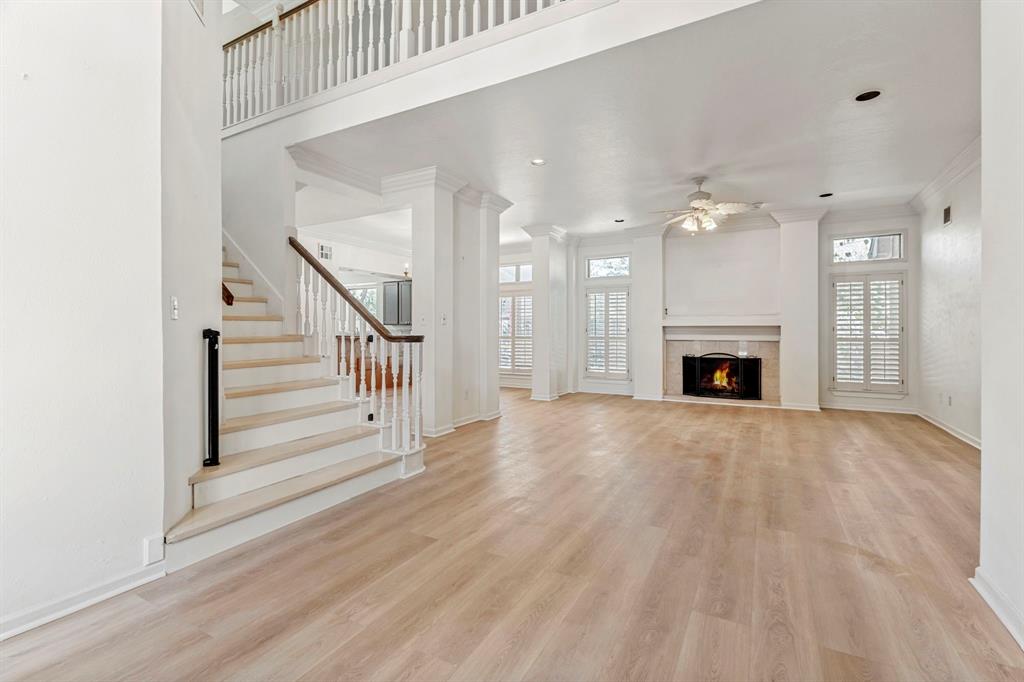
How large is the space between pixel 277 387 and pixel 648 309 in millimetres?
5957

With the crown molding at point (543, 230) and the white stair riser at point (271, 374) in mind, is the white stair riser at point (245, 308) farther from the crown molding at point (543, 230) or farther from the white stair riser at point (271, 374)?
the crown molding at point (543, 230)

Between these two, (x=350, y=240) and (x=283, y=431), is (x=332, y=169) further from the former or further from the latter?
(x=350, y=240)

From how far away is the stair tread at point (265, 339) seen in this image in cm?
367

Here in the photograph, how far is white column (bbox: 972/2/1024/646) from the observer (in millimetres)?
1736

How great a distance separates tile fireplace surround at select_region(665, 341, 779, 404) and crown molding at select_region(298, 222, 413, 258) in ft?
15.8

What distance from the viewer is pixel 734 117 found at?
12.3 ft

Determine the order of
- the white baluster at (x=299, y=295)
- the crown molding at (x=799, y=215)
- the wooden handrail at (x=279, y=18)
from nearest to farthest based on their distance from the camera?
the white baluster at (x=299, y=295), the wooden handrail at (x=279, y=18), the crown molding at (x=799, y=215)

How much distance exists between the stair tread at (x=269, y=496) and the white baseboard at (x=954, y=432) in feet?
18.1

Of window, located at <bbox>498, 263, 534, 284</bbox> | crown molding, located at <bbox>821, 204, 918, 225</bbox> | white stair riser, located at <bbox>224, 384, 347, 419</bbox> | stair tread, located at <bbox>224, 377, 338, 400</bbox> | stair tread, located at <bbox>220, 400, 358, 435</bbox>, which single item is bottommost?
stair tread, located at <bbox>220, 400, 358, 435</bbox>

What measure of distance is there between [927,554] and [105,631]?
12.2 ft

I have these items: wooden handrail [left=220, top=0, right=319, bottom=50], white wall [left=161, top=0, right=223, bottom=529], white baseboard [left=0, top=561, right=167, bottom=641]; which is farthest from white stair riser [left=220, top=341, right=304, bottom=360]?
wooden handrail [left=220, top=0, right=319, bottom=50]

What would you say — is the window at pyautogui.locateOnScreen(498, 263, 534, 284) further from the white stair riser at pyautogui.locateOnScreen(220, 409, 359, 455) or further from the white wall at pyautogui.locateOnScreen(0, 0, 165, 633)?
the white wall at pyautogui.locateOnScreen(0, 0, 165, 633)

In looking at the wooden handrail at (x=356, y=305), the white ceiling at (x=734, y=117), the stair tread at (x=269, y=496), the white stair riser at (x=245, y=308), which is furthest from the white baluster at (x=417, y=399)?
the white ceiling at (x=734, y=117)

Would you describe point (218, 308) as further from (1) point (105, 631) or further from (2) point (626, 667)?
(2) point (626, 667)
